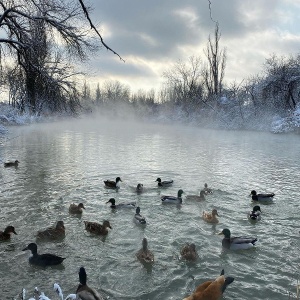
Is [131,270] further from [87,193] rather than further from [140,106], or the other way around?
[140,106]

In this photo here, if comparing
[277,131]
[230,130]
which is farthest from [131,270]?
[230,130]

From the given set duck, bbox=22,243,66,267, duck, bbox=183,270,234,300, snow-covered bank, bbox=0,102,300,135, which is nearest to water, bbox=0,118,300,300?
duck, bbox=22,243,66,267

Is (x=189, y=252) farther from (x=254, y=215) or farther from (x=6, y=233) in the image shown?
(x=6, y=233)

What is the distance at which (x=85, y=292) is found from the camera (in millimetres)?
5188

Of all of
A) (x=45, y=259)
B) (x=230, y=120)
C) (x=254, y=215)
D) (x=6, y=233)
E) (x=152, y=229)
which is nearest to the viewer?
(x=45, y=259)

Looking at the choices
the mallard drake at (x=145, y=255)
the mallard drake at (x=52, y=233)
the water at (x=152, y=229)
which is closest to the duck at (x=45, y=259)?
the water at (x=152, y=229)

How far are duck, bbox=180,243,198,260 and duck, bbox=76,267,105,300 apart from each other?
2.05 metres

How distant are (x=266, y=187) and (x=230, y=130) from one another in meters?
34.5

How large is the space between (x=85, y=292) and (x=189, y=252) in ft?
7.93

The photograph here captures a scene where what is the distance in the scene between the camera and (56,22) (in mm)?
7262

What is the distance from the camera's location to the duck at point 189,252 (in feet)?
21.9

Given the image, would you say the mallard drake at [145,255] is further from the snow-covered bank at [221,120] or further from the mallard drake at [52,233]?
the snow-covered bank at [221,120]

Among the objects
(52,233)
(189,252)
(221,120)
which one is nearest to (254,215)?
(189,252)

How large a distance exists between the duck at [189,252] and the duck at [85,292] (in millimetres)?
2055
